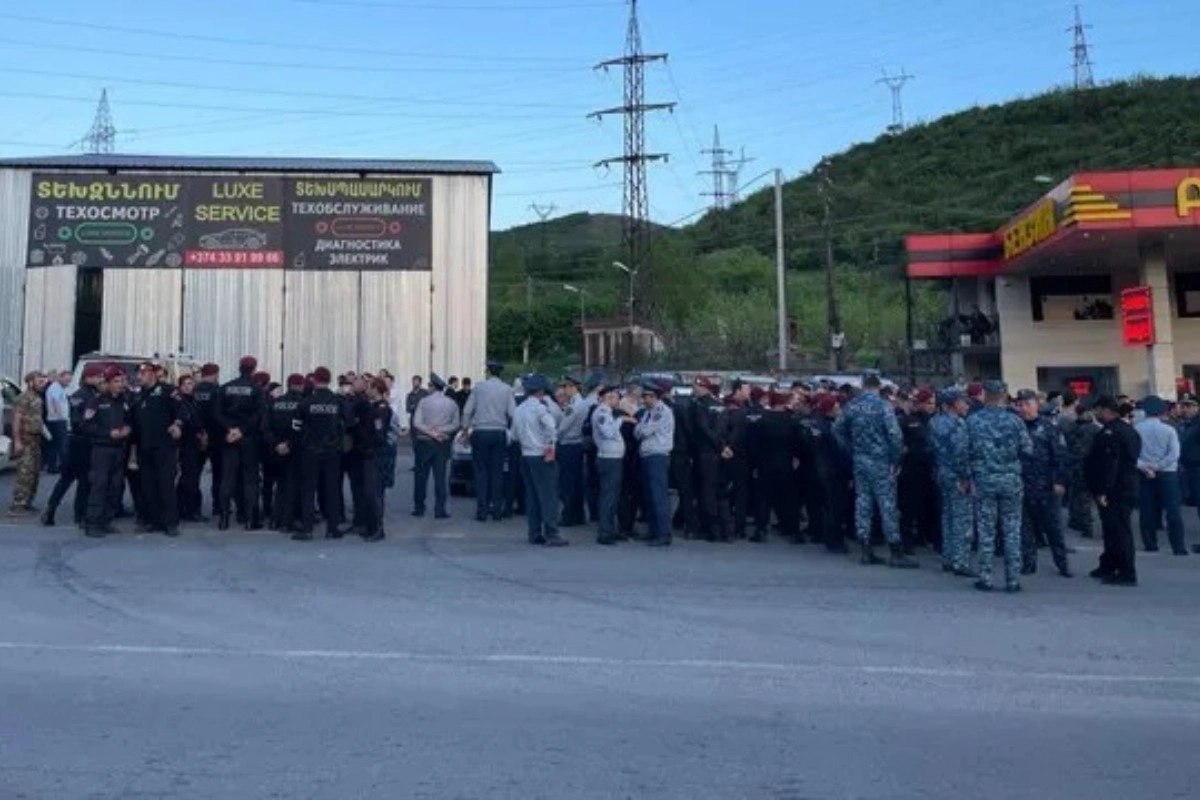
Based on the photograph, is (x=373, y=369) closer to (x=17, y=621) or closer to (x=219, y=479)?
(x=219, y=479)

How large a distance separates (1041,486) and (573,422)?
17.9 feet

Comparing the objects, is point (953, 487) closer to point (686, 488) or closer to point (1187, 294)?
point (686, 488)

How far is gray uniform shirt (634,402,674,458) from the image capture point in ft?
43.2

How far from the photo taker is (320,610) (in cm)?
931

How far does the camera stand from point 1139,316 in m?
25.4

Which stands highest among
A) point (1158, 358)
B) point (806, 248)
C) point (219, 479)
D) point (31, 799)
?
point (806, 248)

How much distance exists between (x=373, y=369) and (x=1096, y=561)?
2032 cm

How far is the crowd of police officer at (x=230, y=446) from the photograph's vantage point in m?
13.0

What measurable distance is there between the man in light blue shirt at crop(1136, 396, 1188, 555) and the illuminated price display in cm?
1232

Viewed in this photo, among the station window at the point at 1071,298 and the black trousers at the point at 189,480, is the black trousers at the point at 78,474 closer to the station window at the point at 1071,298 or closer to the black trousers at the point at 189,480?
the black trousers at the point at 189,480

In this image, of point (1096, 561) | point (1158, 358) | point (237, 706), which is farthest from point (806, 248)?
point (237, 706)

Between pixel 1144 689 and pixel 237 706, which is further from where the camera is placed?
pixel 1144 689

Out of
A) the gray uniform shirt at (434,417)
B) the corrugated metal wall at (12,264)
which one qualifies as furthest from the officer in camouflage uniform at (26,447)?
the corrugated metal wall at (12,264)

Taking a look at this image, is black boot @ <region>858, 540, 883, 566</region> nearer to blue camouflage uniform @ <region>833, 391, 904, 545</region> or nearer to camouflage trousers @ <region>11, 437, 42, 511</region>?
blue camouflage uniform @ <region>833, 391, 904, 545</region>
